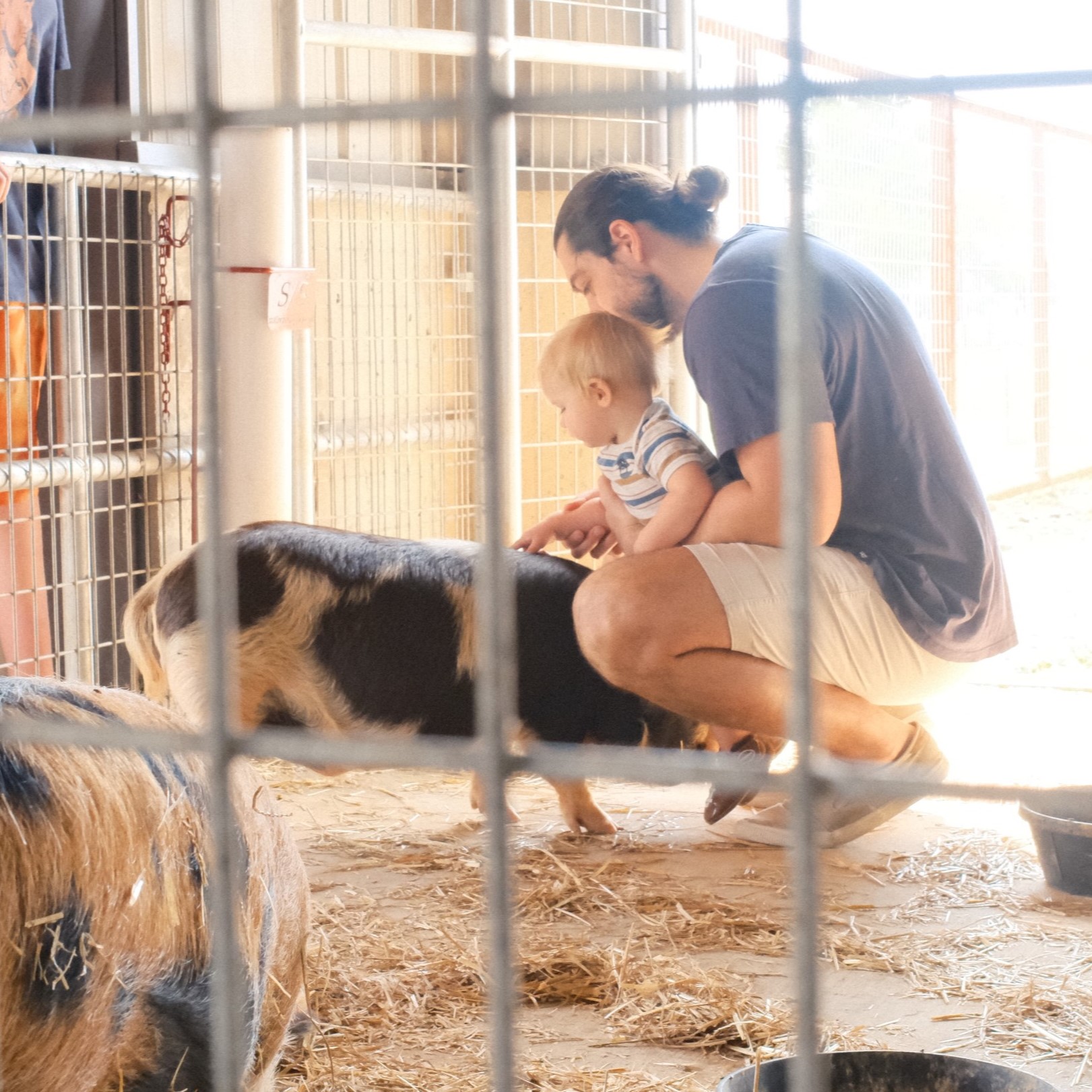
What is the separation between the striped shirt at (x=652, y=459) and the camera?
271cm

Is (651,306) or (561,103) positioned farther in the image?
(651,306)

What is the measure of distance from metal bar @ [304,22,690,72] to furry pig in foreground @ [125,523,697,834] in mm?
1329

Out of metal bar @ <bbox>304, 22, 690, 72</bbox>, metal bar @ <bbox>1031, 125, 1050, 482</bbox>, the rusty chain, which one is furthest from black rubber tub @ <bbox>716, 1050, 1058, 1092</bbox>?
metal bar @ <bbox>1031, 125, 1050, 482</bbox>

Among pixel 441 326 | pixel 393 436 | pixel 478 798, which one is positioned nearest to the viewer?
pixel 478 798

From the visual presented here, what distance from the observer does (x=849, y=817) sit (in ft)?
9.07

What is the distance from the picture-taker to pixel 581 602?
105 inches

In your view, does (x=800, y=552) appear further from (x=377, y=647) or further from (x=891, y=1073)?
(x=377, y=647)

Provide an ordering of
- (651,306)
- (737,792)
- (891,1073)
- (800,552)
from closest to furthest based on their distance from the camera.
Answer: (800,552) → (891,1073) → (737,792) → (651,306)

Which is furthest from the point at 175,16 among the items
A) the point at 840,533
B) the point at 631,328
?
the point at 840,533

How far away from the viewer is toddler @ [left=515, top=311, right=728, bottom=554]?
Result: 273 cm

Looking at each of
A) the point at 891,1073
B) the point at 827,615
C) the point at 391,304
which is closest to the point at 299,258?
the point at 391,304

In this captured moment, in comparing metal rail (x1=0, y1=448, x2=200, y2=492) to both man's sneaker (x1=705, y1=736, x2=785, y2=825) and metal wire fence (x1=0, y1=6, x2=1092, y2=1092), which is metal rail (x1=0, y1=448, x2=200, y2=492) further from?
man's sneaker (x1=705, y1=736, x2=785, y2=825)

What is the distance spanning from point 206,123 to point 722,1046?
1474 mm

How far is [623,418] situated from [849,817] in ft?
2.98
